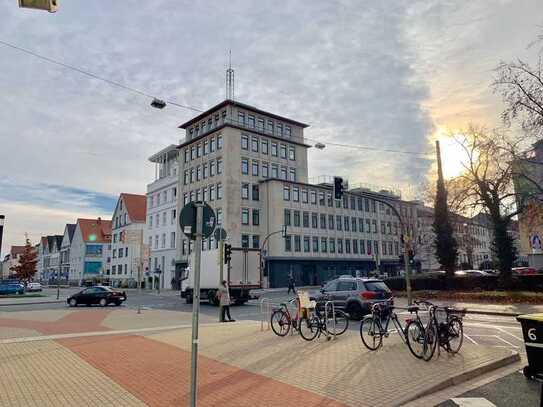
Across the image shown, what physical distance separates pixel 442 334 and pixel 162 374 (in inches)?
239

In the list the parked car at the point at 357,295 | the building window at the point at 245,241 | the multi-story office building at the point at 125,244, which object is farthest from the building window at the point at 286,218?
the parked car at the point at 357,295

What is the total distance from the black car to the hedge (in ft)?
73.2

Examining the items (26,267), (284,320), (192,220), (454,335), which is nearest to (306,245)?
(26,267)

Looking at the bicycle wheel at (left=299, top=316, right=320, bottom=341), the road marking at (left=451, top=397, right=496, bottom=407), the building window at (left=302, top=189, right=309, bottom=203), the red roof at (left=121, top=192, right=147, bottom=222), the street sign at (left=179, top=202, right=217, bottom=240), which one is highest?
the red roof at (left=121, top=192, right=147, bottom=222)

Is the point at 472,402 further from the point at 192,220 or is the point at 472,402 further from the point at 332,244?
the point at 332,244

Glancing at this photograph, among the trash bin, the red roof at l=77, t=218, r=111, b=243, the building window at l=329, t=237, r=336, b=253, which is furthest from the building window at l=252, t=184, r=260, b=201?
the red roof at l=77, t=218, r=111, b=243

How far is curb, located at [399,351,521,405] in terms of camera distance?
6629 mm

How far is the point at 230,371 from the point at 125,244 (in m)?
68.3

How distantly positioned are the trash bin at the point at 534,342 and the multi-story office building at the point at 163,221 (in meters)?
53.8

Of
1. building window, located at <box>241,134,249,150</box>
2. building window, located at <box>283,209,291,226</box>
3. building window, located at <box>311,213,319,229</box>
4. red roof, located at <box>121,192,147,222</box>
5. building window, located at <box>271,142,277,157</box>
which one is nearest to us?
building window, located at <box>283,209,291,226</box>

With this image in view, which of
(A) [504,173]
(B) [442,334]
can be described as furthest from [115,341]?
(A) [504,173]

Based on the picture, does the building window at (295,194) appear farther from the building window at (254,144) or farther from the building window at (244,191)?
the building window at (254,144)

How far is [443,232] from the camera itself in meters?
33.8

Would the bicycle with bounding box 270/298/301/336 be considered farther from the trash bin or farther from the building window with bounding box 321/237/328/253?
the building window with bounding box 321/237/328/253
